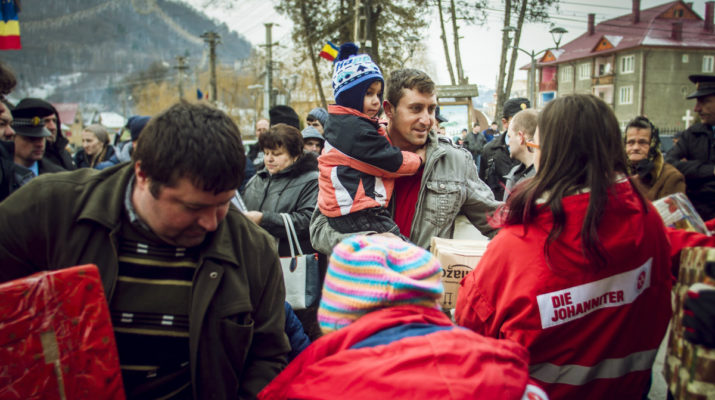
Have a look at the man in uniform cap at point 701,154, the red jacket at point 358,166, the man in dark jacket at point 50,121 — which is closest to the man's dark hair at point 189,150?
the red jacket at point 358,166

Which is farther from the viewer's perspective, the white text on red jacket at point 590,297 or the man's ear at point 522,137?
the man's ear at point 522,137

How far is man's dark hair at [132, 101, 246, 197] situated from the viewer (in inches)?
62.8

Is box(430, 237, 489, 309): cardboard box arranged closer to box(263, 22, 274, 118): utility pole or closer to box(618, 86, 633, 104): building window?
box(263, 22, 274, 118): utility pole

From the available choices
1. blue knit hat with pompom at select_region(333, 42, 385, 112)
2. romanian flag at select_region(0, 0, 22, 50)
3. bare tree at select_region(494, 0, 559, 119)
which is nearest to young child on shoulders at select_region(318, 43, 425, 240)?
blue knit hat with pompom at select_region(333, 42, 385, 112)

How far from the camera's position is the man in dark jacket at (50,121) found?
4.37 metres

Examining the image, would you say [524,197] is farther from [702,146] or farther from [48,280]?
[702,146]

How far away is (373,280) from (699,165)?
495 cm

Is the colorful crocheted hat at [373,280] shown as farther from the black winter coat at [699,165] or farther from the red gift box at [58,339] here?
the black winter coat at [699,165]

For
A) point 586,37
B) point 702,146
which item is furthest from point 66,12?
point 702,146

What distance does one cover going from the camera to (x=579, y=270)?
74.6 inches

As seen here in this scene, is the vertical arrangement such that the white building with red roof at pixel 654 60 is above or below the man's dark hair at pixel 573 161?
above

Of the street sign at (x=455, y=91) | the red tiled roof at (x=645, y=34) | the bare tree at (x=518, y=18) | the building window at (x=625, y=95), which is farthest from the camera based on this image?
the building window at (x=625, y=95)

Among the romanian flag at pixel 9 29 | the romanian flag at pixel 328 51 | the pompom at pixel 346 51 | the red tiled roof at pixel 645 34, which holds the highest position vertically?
the red tiled roof at pixel 645 34

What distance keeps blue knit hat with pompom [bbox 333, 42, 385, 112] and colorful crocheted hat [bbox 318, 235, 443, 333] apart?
1.45m
